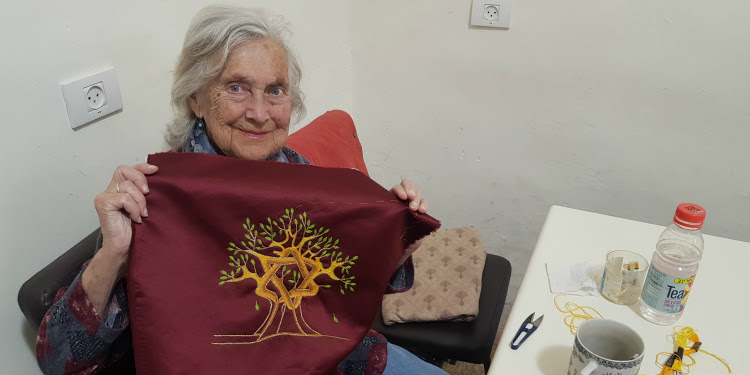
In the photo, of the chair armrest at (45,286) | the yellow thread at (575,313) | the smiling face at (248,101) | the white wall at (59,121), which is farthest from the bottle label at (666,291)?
the white wall at (59,121)

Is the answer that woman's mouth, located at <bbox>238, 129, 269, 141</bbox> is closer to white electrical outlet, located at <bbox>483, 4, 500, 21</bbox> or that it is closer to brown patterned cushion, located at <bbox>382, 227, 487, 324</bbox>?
brown patterned cushion, located at <bbox>382, 227, 487, 324</bbox>

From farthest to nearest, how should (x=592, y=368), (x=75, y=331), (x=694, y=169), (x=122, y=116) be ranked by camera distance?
1. (x=694, y=169)
2. (x=122, y=116)
3. (x=75, y=331)
4. (x=592, y=368)

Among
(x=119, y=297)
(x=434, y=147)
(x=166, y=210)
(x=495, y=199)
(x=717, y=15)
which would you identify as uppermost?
(x=717, y=15)

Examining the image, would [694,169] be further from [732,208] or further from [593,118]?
[593,118]

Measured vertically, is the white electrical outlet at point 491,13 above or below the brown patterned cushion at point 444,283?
above

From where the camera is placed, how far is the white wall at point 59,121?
113cm

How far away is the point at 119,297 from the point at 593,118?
5.32 ft

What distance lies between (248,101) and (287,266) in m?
0.38

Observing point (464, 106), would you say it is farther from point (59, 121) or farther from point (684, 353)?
point (59, 121)

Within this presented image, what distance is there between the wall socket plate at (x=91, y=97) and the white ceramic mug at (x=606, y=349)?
1.11 metres

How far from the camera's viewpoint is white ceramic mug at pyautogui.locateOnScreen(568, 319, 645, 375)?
2.93 feet

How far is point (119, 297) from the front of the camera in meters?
1.05

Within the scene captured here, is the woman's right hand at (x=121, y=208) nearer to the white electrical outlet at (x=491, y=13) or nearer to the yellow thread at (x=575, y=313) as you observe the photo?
the yellow thread at (x=575, y=313)

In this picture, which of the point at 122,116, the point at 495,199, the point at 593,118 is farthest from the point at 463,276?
the point at 122,116
